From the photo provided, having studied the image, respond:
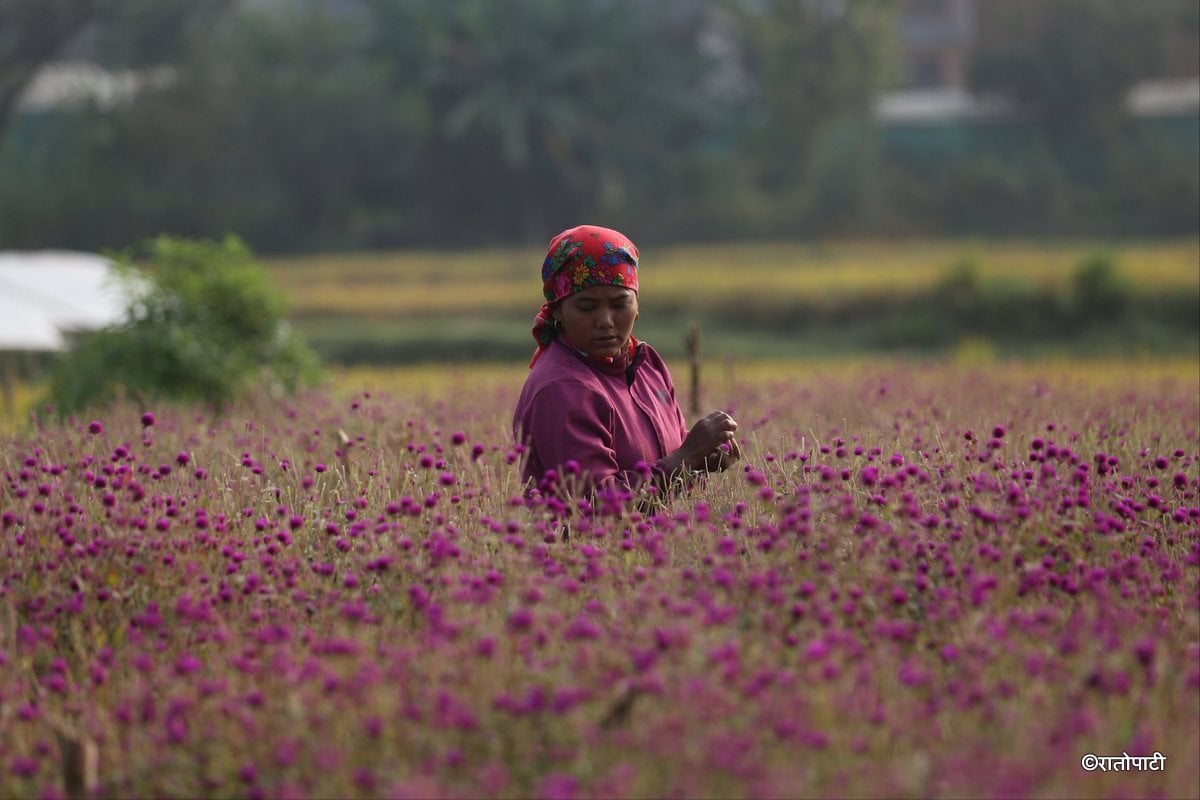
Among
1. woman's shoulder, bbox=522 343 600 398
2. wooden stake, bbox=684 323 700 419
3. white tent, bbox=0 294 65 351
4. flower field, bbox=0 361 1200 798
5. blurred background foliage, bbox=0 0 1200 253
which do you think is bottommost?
flower field, bbox=0 361 1200 798

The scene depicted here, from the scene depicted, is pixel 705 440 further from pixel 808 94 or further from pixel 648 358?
pixel 808 94

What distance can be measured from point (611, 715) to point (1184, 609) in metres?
1.58

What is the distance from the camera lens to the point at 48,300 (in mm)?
16297

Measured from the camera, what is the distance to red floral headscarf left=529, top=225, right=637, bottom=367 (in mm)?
4328

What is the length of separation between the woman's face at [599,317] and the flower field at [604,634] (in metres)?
0.47

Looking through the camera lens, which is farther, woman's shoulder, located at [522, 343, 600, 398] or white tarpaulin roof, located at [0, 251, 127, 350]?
white tarpaulin roof, located at [0, 251, 127, 350]

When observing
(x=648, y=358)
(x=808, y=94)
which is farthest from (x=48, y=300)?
(x=808, y=94)

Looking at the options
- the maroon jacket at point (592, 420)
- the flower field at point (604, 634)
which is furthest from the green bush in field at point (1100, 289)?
the maroon jacket at point (592, 420)

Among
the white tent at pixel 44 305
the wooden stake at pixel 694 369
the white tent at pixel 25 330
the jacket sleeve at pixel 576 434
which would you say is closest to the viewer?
the jacket sleeve at pixel 576 434

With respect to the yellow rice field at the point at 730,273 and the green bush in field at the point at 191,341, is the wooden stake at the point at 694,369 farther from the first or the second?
the yellow rice field at the point at 730,273

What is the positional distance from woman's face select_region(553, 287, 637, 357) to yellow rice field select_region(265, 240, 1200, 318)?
16.9 m

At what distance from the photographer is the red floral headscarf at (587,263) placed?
4328 mm

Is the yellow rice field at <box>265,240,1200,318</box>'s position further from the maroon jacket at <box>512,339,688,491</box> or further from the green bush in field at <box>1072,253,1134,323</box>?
the maroon jacket at <box>512,339,688,491</box>

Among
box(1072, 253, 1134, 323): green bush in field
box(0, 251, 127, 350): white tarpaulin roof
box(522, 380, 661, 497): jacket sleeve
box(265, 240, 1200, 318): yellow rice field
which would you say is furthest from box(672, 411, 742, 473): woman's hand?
box(1072, 253, 1134, 323): green bush in field
